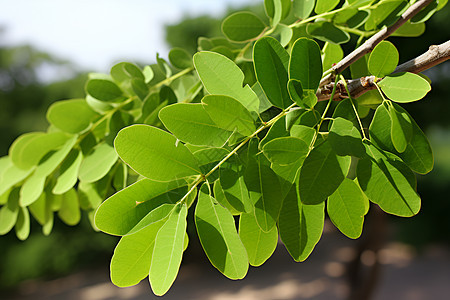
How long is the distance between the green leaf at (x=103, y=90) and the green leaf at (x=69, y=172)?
0.26 ft

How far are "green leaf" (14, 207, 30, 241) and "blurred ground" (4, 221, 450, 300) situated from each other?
330 cm

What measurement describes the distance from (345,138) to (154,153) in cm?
14

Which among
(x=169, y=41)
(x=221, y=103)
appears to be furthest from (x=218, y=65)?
(x=169, y=41)

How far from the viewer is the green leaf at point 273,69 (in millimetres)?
285

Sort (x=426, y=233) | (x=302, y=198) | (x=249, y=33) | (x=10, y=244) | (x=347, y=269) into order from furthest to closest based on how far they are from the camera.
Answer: (x=426, y=233) → (x=10, y=244) → (x=347, y=269) → (x=249, y=33) → (x=302, y=198)

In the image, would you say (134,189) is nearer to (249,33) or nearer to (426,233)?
(249,33)

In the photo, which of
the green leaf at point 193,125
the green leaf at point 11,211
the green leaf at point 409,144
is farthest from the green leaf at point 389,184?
the green leaf at point 11,211

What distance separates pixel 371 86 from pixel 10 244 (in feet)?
13.4

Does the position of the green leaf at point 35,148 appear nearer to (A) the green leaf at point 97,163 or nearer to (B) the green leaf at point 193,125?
(A) the green leaf at point 97,163

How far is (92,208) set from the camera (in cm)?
50

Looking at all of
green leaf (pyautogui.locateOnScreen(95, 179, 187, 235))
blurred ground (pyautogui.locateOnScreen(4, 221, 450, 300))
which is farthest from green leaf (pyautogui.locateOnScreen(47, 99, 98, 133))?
blurred ground (pyautogui.locateOnScreen(4, 221, 450, 300))

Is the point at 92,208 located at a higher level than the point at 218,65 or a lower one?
lower

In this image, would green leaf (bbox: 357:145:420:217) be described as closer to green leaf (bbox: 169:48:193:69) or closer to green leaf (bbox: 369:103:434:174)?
green leaf (bbox: 369:103:434:174)

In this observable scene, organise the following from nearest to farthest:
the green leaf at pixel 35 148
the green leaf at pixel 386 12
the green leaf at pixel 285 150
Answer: the green leaf at pixel 285 150 → the green leaf at pixel 386 12 → the green leaf at pixel 35 148
